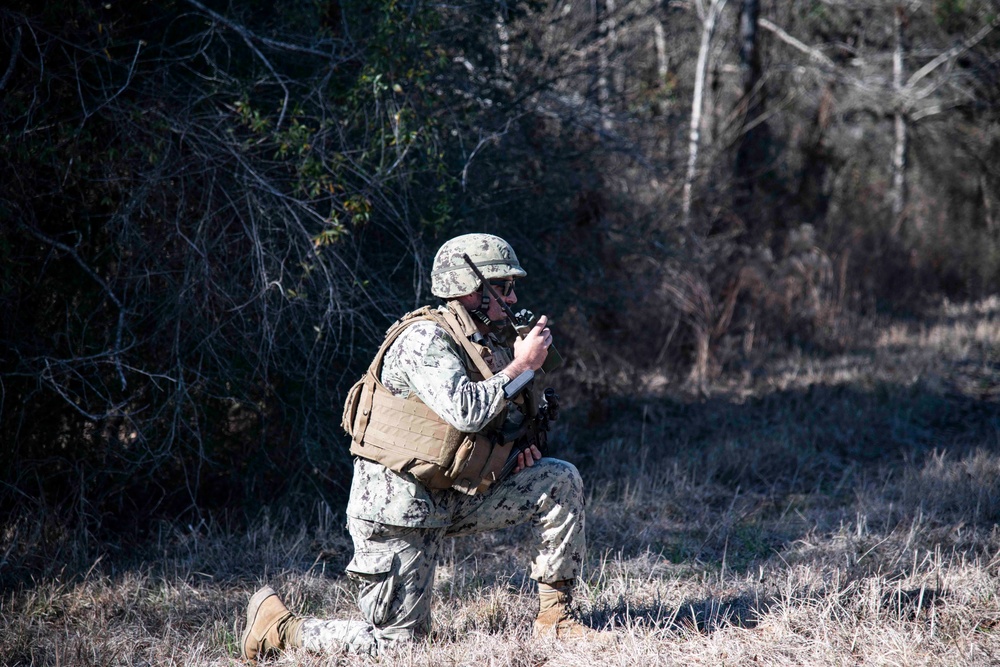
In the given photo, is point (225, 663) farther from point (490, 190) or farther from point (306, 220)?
point (490, 190)

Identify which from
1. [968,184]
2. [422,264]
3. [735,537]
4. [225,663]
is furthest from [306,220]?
[968,184]

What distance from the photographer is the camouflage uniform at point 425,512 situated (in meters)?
3.23

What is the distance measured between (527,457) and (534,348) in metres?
0.50

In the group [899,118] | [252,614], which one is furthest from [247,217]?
[899,118]

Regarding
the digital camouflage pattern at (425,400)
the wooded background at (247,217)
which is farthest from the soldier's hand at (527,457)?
the wooded background at (247,217)

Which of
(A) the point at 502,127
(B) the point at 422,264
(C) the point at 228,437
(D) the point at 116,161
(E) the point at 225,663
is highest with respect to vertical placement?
(A) the point at 502,127

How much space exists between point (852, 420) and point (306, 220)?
4442 millimetres

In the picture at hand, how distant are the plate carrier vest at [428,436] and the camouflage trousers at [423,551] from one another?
7.4 inches

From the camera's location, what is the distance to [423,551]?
11.3ft

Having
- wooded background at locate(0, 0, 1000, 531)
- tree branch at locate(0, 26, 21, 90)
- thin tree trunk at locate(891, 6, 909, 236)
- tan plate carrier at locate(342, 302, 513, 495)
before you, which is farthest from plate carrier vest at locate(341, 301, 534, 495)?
thin tree trunk at locate(891, 6, 909, 236)

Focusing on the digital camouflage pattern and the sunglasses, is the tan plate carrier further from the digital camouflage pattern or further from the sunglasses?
the sunglasses

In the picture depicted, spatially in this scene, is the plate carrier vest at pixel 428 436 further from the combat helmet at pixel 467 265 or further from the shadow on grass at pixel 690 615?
the shadow on grass at pixel 690 615

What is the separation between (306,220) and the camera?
510 centimetres

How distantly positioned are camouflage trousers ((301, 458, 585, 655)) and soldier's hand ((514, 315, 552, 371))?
0.49 meters
